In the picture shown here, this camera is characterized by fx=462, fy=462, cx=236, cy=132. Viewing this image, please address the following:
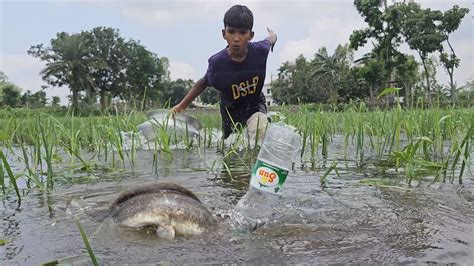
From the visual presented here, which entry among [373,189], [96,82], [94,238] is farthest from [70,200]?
[96,82]

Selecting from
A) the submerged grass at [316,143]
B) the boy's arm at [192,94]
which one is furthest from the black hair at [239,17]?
the submerged grass at [316,143]

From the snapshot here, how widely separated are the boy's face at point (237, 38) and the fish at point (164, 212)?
250 centimetres

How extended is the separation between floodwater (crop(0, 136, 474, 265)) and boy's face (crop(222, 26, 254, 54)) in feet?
5.30

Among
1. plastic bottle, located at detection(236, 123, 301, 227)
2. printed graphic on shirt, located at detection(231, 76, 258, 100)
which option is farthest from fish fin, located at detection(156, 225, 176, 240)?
printed graphic on shirt, located at detection(231, 76, 258, 100)

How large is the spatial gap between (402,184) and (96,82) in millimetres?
50727

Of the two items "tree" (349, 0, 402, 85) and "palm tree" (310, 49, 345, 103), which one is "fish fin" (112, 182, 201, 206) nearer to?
"tree" (349, 0, 402, 85)

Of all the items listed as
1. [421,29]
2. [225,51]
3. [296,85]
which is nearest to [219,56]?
[225,51]

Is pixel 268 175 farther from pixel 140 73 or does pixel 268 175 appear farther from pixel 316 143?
pixel 140 73

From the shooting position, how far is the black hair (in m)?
4.13

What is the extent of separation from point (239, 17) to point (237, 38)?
200 mm

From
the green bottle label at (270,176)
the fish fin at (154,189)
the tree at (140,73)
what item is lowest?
the fish fin at (154,189)

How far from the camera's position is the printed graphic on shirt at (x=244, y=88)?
14.9 feet

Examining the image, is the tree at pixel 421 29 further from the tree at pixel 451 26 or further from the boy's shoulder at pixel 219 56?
the boy's shoulder at pixel 219 56

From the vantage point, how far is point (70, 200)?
2.52 metres
